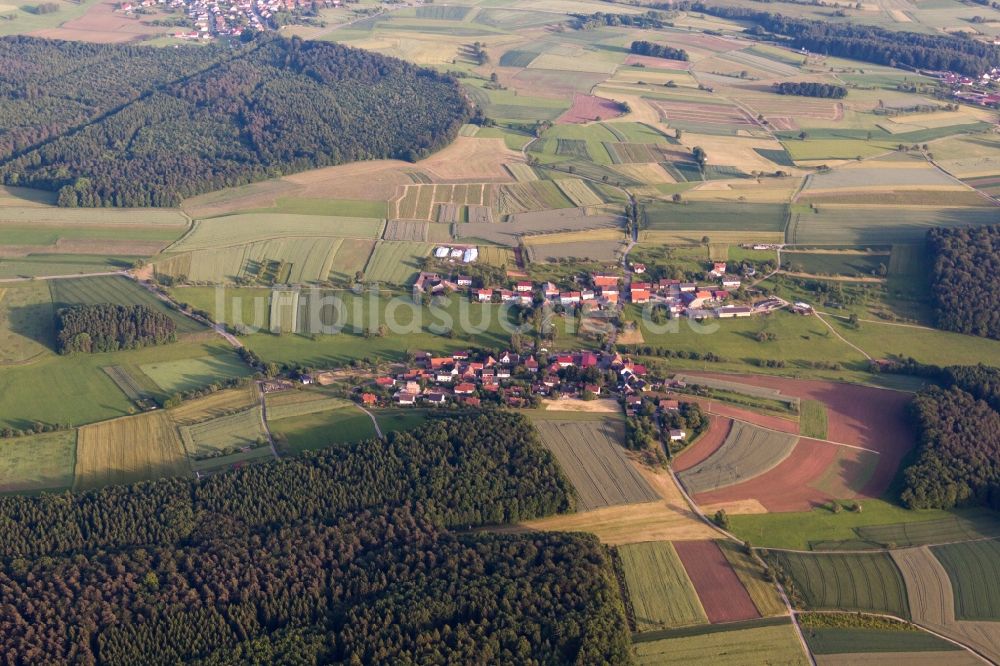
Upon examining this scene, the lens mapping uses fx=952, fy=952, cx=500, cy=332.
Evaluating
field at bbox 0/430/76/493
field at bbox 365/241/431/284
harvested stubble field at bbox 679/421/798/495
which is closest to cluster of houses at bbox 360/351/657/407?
harvested stubble field at bbox 679/421/798/495

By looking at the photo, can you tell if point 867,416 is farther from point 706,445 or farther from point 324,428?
point 324,428

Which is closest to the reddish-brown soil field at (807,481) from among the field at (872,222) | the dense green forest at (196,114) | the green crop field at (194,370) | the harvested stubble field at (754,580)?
the harvested stubble field at (754,580)

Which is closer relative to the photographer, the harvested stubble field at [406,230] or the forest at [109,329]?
the forest at [109,329]

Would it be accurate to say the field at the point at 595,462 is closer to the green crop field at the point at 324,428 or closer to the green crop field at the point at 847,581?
the green crop field at the point at 847,581

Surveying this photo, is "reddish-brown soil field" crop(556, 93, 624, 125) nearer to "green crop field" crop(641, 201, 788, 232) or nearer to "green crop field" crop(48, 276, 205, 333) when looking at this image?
"green crop field" crop(641, 201, 788, 232)

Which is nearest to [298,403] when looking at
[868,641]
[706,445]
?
[706,445]

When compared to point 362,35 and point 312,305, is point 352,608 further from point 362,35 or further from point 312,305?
point 362,35
